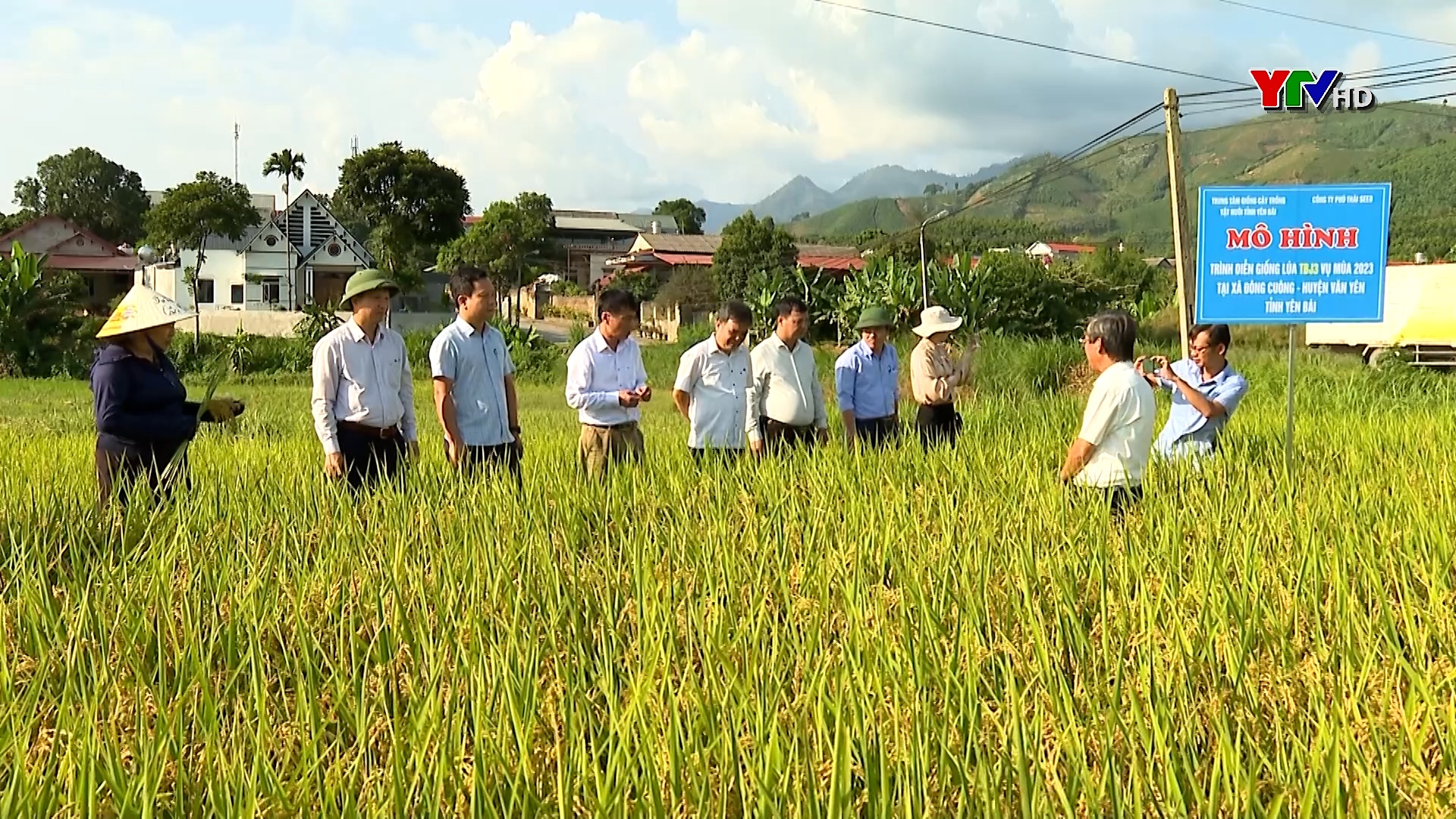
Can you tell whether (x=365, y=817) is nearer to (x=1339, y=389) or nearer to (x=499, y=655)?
(x=499, y=655)

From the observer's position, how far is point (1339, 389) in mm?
10461

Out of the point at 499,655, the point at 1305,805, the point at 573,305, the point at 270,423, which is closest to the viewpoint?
the point at 1305,805

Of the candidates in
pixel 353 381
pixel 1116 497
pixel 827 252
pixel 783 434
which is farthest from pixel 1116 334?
pixel 827 252

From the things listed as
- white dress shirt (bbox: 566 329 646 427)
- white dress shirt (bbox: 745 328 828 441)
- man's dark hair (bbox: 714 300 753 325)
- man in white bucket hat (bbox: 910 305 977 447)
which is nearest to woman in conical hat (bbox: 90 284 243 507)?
white dress shirt (bbox: 566 329 646 427)

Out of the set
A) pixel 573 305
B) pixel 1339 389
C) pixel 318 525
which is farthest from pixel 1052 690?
pixel 573 305

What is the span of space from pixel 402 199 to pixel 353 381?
34878mm

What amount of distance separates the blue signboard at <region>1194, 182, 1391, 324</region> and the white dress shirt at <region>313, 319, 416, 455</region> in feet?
12.4

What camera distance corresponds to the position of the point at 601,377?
16.0 feet

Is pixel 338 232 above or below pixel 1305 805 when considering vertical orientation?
above

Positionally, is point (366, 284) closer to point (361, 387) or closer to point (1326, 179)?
point (361, 387)

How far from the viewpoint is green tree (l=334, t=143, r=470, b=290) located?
119ft

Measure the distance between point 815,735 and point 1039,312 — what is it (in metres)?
18.5

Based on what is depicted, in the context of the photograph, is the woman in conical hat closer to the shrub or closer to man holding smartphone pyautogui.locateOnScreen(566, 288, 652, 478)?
man holding smartphone pyautogui.locateOnScreen(566, 288, 652, 478)

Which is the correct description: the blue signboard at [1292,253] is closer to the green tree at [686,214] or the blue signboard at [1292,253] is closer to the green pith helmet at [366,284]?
the green pith helmet at [366,284]
